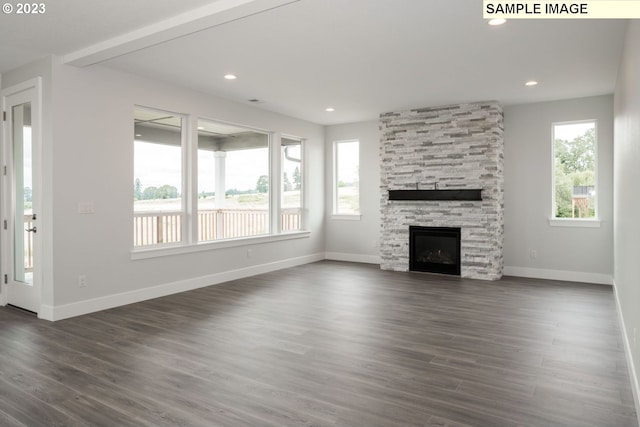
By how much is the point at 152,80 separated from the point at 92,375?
3.66 m

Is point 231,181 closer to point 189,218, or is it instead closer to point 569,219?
point 189,218

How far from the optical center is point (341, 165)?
873cm

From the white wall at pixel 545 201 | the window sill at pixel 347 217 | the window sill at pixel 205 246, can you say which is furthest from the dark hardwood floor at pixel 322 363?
the window sill at pixel 347 217

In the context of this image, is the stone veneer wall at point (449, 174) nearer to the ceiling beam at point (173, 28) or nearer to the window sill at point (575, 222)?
the window sill at point (575, 222)

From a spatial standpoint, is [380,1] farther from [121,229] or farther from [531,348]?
[121,229]

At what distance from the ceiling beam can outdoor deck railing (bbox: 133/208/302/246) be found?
1915 mm

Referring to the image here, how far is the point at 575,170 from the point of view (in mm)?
6516

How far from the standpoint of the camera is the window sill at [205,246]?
207 inches

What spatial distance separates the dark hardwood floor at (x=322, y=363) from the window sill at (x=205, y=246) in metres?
0.61

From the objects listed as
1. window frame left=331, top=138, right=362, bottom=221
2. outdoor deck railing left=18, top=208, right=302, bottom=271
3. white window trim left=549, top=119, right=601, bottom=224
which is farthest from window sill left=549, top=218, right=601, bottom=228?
outdoor deck railing left=18, top=208, right=302, bottom=271

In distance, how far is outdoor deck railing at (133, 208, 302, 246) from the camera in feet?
17.9

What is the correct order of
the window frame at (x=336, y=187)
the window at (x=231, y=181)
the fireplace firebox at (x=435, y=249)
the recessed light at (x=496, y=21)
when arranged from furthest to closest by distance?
1. the window frame at (x=336, y=187)
2. the fireplace firebox at (x=435, y=249)
3. the window at (x=231, y=181)
4. the recessed light at (x=496, y=21)

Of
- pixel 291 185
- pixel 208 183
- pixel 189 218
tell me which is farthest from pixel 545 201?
pixel 189 218

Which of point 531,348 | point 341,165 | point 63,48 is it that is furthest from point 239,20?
point 341,165
